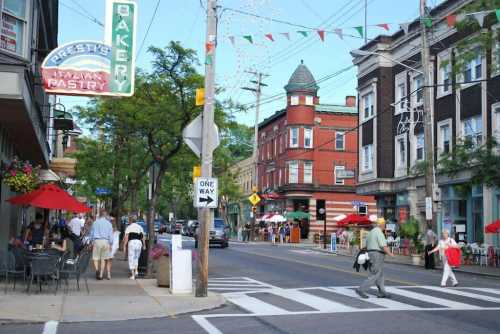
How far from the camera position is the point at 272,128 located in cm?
7006

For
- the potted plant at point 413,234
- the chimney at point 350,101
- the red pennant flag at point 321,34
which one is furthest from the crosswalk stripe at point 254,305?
the chimney at point 350,101

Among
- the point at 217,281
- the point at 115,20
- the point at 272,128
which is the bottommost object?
the point at 217,281

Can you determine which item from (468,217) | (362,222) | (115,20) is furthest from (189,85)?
(362,222)

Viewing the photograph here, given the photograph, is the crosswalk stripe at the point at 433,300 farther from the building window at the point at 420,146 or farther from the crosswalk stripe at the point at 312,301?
the building window at the point at 420,146

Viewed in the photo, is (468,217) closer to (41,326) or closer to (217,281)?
(217,281)

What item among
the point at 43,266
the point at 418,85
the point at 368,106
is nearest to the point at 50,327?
the point at 43,266

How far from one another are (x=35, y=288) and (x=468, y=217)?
958 inches

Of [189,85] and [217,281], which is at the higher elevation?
[189,85]

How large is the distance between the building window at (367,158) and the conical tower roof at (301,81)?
16.3 metres

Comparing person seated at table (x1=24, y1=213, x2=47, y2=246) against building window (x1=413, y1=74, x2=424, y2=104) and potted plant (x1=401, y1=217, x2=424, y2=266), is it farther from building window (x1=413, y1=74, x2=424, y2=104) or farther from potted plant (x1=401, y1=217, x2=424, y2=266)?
building window (x1=413, y1=74, x2=424, y2=104)

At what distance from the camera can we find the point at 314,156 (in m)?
62.9

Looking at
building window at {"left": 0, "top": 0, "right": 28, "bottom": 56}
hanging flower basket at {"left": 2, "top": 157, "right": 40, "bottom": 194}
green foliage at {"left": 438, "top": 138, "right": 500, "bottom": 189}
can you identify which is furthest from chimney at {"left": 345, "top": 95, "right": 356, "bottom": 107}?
building window at {"left": 0, "top": 0, "right": 28, "bottom": 56}

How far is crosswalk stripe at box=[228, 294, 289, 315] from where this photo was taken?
12734 millimetres

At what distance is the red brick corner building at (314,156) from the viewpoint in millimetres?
62406
